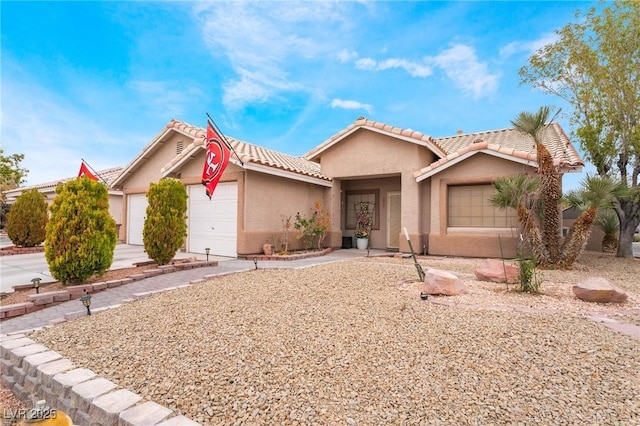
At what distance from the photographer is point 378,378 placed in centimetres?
322

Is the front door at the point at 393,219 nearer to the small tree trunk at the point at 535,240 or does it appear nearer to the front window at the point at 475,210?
the front window at the point at 475,210

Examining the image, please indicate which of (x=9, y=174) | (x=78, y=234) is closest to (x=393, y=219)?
(x=78, y=234)

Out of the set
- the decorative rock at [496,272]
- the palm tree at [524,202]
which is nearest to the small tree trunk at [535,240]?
the palm tree at [524,202]

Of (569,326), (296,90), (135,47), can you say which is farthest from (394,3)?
(569,326)

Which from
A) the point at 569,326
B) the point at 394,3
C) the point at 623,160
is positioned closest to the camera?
the point at 569,326

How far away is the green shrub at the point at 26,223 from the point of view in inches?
617

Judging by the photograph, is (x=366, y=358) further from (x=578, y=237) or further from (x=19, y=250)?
(x=19, y=250)

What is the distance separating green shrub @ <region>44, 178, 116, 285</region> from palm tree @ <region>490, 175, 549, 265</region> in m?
11.4

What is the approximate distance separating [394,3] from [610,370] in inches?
457

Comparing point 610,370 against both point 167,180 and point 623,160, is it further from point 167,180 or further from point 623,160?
point 623,160

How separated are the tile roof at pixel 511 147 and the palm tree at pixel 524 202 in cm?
121

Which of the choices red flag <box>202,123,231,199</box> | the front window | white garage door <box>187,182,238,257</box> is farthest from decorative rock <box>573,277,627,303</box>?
white garage door <box>187,182,238,257</box>

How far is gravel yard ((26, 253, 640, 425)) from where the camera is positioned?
9.19 ft

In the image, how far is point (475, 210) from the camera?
13.0 meters
